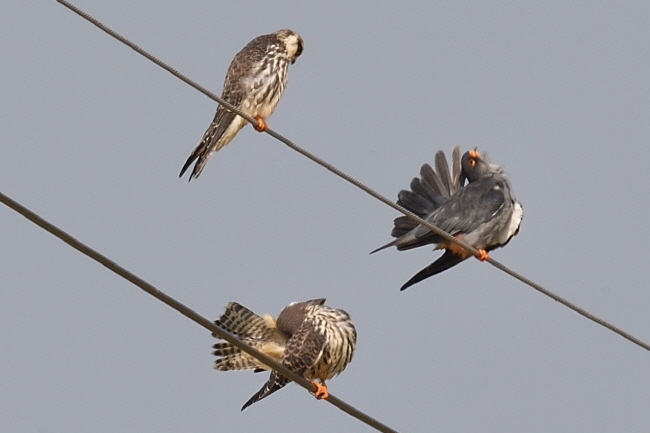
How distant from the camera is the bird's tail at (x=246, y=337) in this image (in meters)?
8.49

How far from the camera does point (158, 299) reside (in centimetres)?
537

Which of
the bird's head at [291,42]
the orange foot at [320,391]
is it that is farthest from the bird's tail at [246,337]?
the bird's head at [291,42]

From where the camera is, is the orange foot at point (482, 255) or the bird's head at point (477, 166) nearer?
the orange foot at point (482, 255)

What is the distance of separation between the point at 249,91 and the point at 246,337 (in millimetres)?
2259

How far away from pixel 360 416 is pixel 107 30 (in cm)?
210

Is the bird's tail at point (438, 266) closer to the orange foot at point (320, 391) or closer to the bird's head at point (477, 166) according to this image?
the bird's head at point (477, 166)

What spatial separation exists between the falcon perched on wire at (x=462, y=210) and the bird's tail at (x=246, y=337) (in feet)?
3.23

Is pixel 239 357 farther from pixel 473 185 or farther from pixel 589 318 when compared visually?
pixel 589 318

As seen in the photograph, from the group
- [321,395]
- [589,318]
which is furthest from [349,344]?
[589,318]

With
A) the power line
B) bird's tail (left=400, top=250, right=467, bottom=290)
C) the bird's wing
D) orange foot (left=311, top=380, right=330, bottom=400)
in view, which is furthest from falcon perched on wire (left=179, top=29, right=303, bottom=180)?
the power line

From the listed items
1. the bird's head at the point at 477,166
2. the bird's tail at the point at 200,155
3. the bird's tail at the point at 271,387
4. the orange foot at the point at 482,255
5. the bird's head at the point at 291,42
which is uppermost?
the bird's head at the point at 291,42

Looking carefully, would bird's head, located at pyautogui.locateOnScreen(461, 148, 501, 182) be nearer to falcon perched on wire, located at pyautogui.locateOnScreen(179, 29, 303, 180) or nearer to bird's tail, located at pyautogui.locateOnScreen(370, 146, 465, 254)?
bird's tail, located at pyautogui.locateOnScreen(370, 146, 465, 254)

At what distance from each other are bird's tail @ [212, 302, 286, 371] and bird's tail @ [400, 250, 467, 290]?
1319 mm

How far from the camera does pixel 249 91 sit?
1006cm
